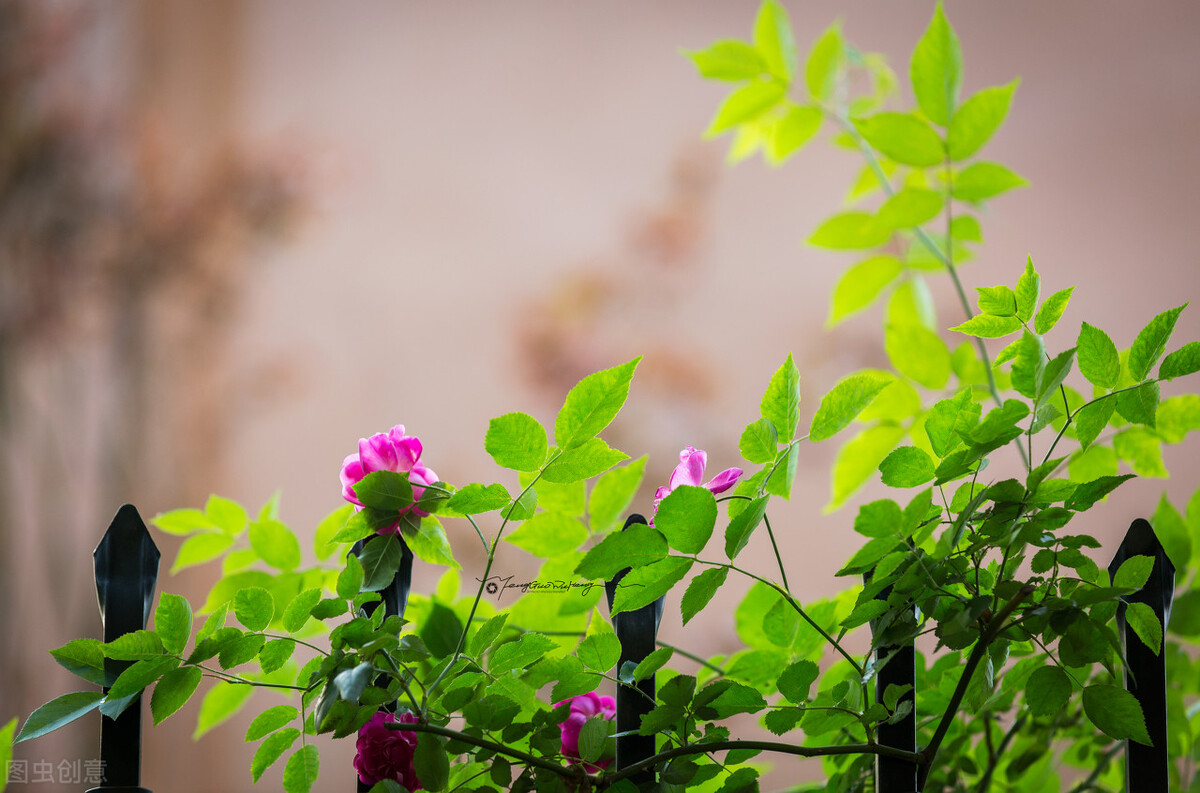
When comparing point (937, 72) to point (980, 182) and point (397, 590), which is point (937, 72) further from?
point (397, 590)

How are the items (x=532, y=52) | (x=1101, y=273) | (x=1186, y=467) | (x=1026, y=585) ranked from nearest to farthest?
(x=1026, y=585) < (x=1186, y=467) < (x=1101, y=273) < (x=532, y=52)

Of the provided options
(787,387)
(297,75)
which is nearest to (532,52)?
(297,75)

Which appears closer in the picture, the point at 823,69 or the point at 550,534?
the point at 550,534

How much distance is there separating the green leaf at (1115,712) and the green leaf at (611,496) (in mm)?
219

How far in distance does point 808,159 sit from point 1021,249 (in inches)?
23.4

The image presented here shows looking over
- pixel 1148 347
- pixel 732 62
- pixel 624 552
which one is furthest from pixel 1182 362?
pixel 732 62

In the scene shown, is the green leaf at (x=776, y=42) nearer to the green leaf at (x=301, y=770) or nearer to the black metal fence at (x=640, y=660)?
the black metal fence at (x=640, y=660)

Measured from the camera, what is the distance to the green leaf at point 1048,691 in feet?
1.09

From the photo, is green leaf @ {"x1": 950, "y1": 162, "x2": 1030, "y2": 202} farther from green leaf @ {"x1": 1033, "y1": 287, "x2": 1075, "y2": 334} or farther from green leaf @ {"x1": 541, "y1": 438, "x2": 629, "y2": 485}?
green leaf @ {"x1": 541, "y1": 438, "x2": 629, "y2": 485}

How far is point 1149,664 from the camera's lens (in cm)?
40

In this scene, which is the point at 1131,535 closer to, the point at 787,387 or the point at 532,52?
the point at 787,387

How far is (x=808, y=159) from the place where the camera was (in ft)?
7.47

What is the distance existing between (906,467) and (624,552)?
0.40 feet

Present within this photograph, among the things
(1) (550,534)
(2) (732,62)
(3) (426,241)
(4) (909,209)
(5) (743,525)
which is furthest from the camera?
(3) (426,241)
